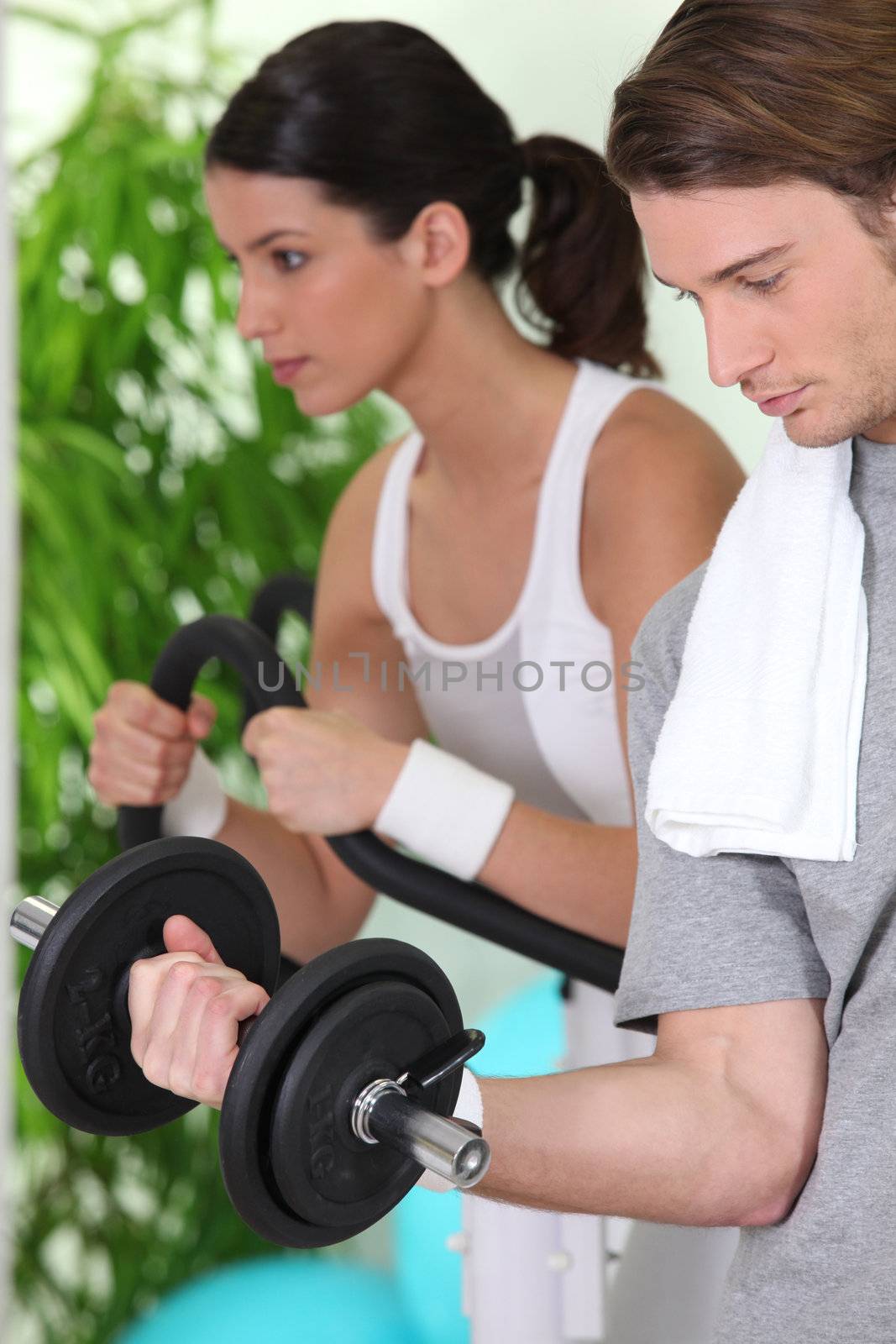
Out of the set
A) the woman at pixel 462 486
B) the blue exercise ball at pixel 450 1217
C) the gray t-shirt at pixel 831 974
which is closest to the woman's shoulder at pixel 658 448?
the woman at pixel 462 486

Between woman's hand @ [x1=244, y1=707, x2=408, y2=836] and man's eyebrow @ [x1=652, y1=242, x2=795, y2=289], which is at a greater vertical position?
man's eyebrow @ [x1=652, y1=242, x2=795, y2=289]

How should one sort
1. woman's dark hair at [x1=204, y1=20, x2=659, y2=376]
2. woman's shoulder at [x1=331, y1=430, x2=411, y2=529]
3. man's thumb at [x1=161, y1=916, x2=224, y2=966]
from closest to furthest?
1. man's thumb at [x1=161, y1=916, x2=224, y2=966]
2. woman's dark hair at [x1=204, y1=20, x2=659, y2=376]
3. woman's shoulder at [x1=331, y1=430, x2=411, y2=529]

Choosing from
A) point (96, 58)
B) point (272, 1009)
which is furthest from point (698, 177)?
point (96, 58)

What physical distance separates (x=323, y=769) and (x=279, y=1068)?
55 cm

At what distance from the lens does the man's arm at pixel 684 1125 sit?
2.69ft

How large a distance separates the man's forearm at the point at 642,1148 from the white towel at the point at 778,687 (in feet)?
0.49

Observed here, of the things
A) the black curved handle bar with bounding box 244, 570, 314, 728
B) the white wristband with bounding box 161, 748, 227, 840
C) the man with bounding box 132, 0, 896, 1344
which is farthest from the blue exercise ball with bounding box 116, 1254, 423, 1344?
the man with bounding box 132, 0, 896, 1344

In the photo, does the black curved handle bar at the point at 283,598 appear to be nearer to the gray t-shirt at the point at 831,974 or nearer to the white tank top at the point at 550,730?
the white tank top at the point at 550,730

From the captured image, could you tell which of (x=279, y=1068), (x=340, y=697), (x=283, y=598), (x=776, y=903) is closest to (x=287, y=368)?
(x=283, y=598)

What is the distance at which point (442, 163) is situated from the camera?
137 centimetres

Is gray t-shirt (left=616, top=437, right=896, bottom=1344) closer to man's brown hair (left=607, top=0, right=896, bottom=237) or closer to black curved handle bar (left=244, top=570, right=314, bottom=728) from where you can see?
man's brown hair (left=607, top=0, right=896, bottom=237)

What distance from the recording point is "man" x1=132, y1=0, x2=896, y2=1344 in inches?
32.2

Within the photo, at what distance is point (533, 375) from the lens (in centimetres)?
139

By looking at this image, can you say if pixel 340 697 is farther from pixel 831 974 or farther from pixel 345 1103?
pixel 345 1103
